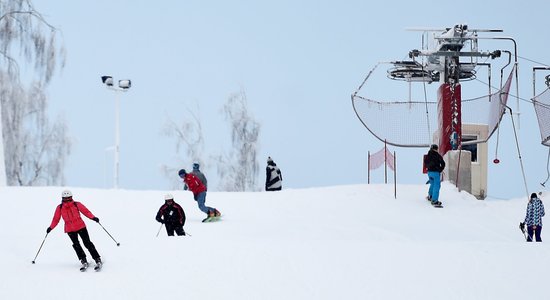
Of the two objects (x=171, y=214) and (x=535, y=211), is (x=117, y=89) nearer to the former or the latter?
(x=171, y=214)

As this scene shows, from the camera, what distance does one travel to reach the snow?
11.6 meters

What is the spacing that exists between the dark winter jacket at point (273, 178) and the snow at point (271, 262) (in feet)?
19.4

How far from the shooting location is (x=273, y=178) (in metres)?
27.0

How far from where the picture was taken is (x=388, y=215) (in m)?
22.1

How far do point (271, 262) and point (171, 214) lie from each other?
13.3 ft

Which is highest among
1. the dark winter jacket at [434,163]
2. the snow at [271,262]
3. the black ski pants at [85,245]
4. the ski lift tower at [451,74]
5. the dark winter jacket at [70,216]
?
the ski lift tower at [451,74]

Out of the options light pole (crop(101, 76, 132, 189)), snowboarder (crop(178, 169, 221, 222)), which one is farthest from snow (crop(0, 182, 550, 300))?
light pole (crop(101, 76, 132, 189))

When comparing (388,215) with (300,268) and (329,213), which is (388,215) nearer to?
(329,213)

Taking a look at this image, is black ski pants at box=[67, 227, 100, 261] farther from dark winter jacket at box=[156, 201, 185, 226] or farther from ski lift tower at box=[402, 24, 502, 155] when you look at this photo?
ski lift tower at box=[402, 24, 502, 155]

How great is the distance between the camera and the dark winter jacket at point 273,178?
26.9 meters

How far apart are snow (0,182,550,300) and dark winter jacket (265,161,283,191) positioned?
591 cm

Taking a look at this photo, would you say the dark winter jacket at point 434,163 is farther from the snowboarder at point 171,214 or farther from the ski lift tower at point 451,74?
the snowboarder at point 171,214

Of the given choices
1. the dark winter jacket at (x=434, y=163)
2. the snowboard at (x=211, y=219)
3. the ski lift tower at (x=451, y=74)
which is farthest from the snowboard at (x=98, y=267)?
the ski lift tower at (x=451, y=74)

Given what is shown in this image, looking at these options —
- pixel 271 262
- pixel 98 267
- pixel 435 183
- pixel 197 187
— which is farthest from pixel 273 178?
pixel 98 267
